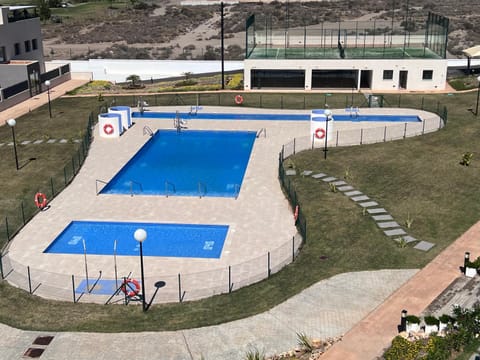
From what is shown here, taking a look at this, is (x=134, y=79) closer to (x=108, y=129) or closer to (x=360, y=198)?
(x=108, y=129)

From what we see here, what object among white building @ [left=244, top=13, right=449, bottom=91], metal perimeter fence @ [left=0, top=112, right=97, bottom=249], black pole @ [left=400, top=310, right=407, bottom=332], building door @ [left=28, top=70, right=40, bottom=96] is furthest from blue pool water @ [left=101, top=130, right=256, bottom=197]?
building door @ [left=28, top=70, right=40, bottom=96]

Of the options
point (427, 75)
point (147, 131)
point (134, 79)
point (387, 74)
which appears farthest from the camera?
point (134, 79)

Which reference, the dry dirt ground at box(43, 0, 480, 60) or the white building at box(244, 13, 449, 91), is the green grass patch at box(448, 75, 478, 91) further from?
the dry dirt ground at box(43, 0, 480, 60)

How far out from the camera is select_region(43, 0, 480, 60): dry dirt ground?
3556 inches

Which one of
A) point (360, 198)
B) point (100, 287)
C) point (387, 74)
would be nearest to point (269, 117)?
point (387, 74)

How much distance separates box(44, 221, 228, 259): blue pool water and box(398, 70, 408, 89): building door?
1474 inches

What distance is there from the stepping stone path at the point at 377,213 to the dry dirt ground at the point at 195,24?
48.8 m

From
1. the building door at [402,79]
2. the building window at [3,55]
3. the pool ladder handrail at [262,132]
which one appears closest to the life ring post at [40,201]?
the pool ladder handrail at [262,132]

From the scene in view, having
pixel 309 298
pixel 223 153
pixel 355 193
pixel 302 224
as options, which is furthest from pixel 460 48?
pixel 309 298

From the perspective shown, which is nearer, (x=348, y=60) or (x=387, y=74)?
(x=348, y=60)

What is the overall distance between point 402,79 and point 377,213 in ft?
115

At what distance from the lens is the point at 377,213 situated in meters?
30.8

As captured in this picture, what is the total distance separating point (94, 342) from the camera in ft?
67.1

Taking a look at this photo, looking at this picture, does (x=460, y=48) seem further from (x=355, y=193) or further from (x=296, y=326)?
(x=296, y=326)
